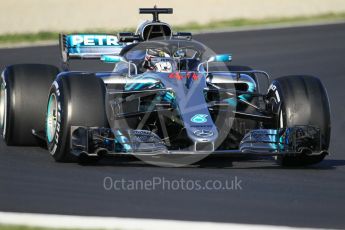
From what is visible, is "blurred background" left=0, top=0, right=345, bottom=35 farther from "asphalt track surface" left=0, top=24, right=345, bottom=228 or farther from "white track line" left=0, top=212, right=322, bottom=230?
"white track line" left=0, top=212, right=322, bottom=230

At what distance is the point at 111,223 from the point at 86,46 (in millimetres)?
6880

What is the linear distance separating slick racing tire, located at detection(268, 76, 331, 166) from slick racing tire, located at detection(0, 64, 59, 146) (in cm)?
290

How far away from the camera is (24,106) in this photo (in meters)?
11.9

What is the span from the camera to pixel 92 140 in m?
10.2

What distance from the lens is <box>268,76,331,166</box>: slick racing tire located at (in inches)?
419

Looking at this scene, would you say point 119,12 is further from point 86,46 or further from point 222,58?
point 222,58

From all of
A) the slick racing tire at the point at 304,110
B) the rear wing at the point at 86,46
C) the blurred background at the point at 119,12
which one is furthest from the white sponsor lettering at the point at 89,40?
the blurred background at the point at 119,12

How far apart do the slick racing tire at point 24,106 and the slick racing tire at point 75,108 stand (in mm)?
1172

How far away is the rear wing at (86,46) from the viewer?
14094mm

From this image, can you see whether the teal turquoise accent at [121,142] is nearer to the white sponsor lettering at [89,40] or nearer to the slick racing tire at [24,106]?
the slick racing tire at [24,106]

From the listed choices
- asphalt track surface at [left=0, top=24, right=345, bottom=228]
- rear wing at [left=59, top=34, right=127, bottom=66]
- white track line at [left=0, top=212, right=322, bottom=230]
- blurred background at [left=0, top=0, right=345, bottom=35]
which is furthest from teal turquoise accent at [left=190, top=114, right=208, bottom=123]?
blurred background at [left=0, top=0, right=345, bottom=35]

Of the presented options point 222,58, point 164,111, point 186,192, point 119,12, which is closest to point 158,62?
point 222,58

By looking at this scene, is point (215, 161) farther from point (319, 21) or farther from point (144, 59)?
point (319, 21)

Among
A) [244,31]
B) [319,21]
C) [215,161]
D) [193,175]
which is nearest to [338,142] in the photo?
[215,161]
